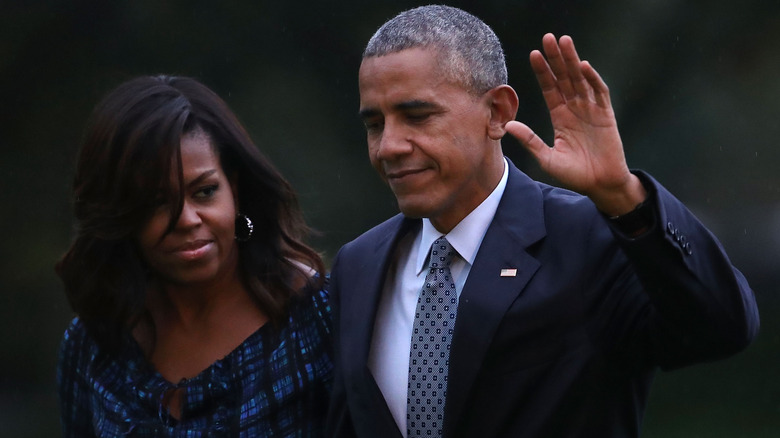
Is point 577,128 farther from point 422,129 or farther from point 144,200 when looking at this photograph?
point 144,200

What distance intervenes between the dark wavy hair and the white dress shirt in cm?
49

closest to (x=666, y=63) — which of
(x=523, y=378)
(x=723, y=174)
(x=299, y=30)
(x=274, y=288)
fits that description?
(x=723, y=174)

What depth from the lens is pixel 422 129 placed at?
2.93 meters

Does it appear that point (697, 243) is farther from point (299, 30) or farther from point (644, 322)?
point (299, 30)

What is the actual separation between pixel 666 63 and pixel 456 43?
418cm

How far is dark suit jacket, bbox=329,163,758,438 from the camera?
2666 mm

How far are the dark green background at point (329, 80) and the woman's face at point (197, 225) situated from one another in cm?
334

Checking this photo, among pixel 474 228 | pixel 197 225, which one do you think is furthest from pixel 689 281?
pixel 197 225

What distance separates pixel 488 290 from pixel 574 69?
0.55m

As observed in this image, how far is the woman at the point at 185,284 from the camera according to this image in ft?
11.0

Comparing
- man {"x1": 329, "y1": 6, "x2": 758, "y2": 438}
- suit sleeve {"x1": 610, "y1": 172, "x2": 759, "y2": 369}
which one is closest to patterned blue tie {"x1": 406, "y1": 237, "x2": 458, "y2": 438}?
man {"x1": 329, "y1": 6, "x2": 758, "y2": 438}

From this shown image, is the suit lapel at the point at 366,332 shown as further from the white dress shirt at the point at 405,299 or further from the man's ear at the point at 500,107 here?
the man's ear at the point at 500,107

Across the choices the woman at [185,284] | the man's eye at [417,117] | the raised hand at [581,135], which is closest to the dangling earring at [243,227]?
the woman at [185,284]

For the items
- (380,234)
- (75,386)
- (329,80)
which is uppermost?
(329,80)
